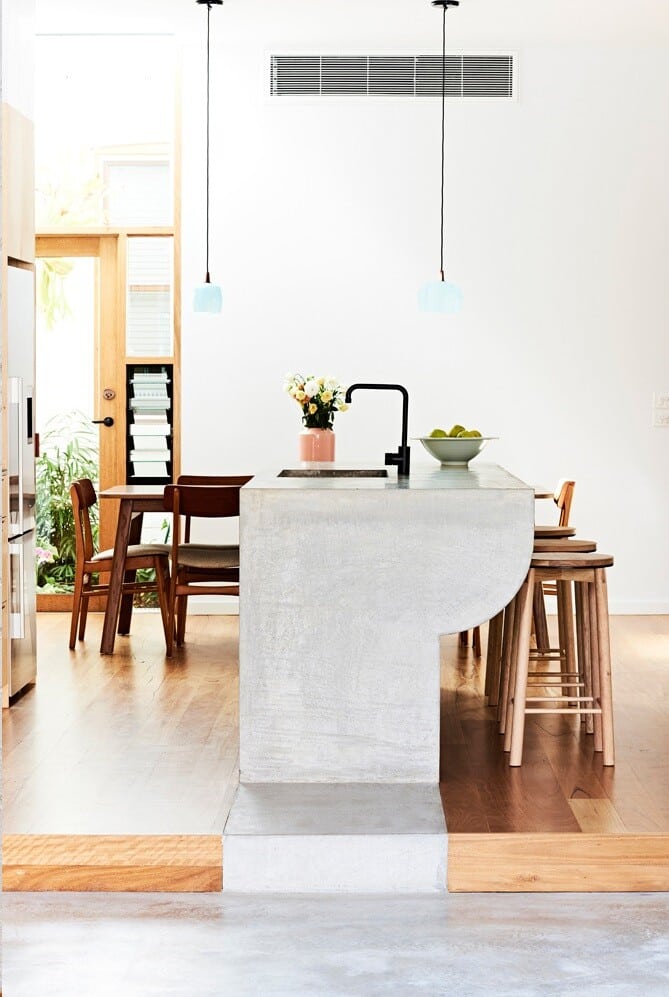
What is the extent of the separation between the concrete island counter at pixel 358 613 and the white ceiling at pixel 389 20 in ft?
11.1

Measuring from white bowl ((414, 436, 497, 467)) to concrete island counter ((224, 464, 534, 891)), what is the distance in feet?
3.22

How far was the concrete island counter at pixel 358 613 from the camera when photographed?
10.3 ft

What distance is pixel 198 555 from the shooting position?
17.3 ft

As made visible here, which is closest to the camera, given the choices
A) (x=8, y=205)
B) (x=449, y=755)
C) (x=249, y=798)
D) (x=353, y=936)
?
(x=353, y=936)

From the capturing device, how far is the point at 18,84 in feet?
13.8

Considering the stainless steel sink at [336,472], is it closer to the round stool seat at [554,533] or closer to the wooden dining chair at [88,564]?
the round stool seat at [554,533]

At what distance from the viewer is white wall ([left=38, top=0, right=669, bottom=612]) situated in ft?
20.6

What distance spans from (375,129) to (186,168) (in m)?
1.06

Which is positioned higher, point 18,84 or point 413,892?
point 18,84

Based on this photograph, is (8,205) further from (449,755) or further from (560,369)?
(560,369)

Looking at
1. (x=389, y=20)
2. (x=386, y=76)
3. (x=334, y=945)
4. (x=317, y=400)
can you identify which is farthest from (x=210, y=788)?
(x=386, y=76)

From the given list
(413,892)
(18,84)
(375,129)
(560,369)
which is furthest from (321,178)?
(413,892)

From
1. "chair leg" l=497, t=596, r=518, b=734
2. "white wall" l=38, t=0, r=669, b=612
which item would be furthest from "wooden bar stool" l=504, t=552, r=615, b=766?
"white wall" l=38, t=0, r=669, b=612

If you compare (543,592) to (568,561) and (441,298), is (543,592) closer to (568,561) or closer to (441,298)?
(441,298)
